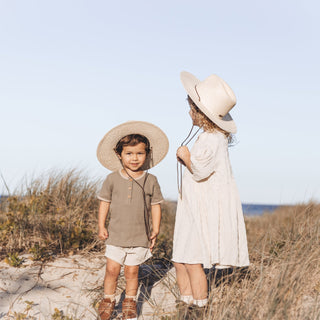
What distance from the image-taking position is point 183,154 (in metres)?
3.68

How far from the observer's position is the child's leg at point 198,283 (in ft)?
11.9

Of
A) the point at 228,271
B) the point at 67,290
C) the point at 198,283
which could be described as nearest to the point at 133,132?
the point at 198,283

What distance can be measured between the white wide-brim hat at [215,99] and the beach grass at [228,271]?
1160 millimetres

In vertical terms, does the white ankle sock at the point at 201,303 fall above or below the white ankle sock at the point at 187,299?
above

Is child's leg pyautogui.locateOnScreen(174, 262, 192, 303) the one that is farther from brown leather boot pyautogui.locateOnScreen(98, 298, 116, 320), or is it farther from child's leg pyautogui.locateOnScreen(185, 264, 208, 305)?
brown leather boot pyautogui.locateOnScreen(98, 298, 116, 320)

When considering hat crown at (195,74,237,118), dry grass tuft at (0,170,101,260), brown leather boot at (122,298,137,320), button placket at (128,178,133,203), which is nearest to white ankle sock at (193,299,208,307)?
brown leather boot at (122,298,137,320)

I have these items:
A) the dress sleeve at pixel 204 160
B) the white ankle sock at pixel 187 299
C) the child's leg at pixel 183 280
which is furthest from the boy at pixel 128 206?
the dress sleeve at pixel 204 160

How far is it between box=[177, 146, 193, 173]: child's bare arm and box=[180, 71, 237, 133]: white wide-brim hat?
1.19 ft

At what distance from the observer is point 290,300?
9.62 ft

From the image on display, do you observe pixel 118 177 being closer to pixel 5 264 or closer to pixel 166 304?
pixel 166 304

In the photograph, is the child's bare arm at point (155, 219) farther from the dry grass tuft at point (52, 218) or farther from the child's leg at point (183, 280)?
the dry grass tuft at point (52, 218)

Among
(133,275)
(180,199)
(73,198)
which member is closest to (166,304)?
(133,275)

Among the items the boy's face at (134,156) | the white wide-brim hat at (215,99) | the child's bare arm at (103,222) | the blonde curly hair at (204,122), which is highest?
the white wide-brim hat at (215,99)

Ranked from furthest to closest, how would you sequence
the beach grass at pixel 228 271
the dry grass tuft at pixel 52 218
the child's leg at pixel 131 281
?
the dry grass tuft at pixel 52 218, the child's leg at pixel 131 281, the beach grass at pixel 228 271
